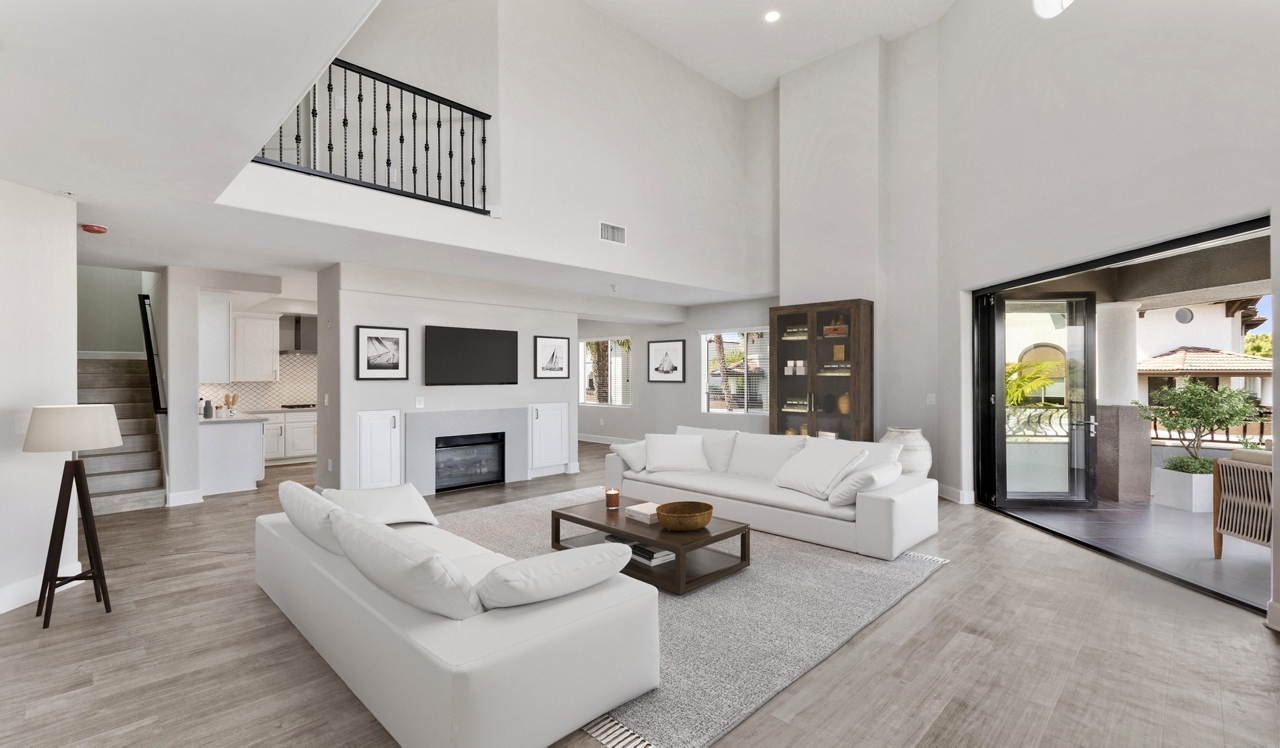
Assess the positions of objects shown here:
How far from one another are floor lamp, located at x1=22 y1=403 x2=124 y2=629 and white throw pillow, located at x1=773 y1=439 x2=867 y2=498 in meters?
4.37

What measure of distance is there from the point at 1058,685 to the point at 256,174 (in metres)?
5.25

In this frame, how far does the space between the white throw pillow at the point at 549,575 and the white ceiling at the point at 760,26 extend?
627cm

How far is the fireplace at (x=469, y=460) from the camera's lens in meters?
6.66

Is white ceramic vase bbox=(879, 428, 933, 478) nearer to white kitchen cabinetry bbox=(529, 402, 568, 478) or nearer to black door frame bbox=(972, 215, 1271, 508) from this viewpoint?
black door frame bbox=(972, 215, 1271, 508)

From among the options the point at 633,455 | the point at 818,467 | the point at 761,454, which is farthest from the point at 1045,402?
the point at 633,455

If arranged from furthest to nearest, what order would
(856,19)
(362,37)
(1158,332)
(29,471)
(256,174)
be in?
(856,19) < (362,37) < (1158,332) < (256,174) < (29,471)

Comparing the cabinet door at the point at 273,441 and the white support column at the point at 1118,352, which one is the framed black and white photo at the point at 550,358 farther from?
the white support column at the point at 1118,352

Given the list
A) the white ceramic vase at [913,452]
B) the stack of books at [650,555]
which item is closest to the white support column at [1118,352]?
the white ceramic vase at [913,452]

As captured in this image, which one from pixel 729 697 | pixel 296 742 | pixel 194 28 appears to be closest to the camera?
pixel 194 28

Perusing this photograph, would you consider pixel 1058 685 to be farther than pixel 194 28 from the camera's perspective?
Yes

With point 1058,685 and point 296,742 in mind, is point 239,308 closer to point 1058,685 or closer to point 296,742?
point 296,742

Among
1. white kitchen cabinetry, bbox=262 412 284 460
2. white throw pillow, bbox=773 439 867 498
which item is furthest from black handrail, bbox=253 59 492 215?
white kitchen cabinetry, bbox=262 412 284 460

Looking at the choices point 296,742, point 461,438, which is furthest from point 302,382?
point 296,742

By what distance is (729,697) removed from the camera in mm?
2285
